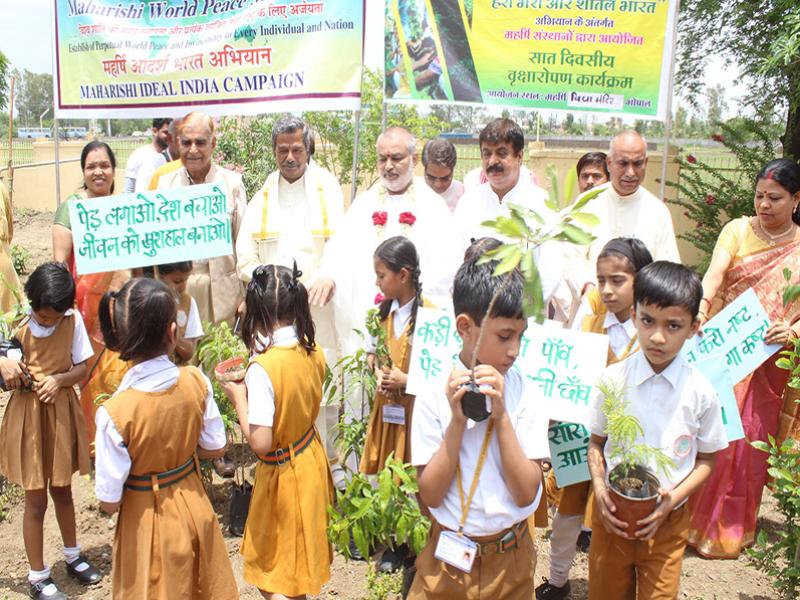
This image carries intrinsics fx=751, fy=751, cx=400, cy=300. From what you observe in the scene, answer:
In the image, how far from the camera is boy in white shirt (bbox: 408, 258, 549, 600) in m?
2.19

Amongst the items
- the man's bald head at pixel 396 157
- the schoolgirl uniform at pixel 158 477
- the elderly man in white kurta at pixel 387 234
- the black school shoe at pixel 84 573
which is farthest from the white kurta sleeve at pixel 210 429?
the man's bald head at pixel 396 157

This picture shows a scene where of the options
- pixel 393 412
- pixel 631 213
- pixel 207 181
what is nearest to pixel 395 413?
pixel 393 412

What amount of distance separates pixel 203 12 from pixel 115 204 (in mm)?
2300

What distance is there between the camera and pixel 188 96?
558cm

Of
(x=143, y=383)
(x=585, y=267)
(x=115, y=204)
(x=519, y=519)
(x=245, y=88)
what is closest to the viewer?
Answer: (x=519, y=519)

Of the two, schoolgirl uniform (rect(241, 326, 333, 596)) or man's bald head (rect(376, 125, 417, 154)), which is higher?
man's bald head (rect(376, 125, 417, 154))

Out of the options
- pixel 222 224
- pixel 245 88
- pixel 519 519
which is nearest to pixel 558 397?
pixel 519 519

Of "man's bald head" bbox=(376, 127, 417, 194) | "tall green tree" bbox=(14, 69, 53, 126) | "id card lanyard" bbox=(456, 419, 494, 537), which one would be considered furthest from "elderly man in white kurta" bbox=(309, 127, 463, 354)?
"tall green tree" bbox=(14, 69, 53, 126)

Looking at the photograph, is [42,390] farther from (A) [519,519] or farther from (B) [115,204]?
(A) [519,519]

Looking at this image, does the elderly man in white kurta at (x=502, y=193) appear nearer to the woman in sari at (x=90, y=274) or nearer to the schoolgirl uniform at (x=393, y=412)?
the schoolgirl uniform at (x=393, y=412)

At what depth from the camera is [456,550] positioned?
224 centimetres

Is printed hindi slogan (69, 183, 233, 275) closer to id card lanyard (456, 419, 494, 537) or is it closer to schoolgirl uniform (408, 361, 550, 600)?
schoolgirl uniform (408, 361, 550, 600)

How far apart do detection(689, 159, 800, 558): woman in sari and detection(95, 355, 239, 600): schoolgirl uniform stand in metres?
Result: 2.70

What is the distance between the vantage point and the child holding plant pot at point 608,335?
3344mm
